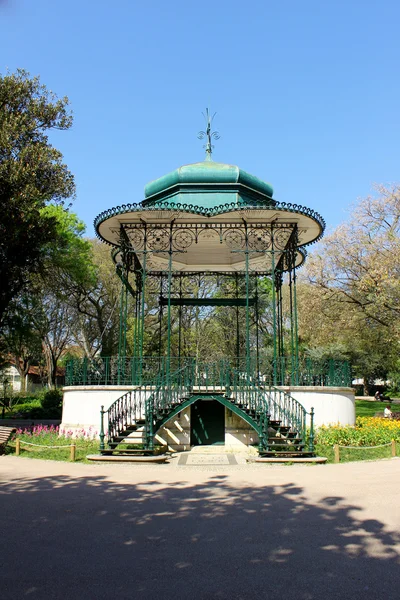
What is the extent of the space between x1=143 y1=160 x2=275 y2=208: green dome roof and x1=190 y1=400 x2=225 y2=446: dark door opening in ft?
21.1

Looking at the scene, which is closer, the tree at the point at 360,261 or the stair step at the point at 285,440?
the stair step at the point at 285,440

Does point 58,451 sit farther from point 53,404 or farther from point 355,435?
point 53,404

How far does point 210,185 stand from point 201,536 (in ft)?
42.2

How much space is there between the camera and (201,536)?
6.41 metres

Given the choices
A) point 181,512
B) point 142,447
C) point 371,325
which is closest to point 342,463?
point 142,447

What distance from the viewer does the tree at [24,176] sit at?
63.5 ft

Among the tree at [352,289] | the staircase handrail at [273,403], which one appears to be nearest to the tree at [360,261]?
the tree at [352,289]

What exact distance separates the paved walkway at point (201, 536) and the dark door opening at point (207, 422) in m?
4.19

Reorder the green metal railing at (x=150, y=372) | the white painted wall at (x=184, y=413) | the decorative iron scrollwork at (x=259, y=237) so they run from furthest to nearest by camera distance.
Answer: the decorative iron scrollwork at (x=259, y=237) < the green metal railing at (x=150, y=372) < the white painted wall at (x=184, y=413)

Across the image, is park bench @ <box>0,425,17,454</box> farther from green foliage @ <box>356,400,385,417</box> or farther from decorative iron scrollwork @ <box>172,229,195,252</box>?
green foliage @ <box>356,400,385,417</box>

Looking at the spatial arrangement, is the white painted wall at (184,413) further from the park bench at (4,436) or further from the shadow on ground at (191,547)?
the shadow on ground at (191,547)

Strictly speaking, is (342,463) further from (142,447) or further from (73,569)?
(73,569)

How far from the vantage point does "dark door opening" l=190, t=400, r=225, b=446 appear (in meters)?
15.1

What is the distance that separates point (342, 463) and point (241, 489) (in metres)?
4.01
